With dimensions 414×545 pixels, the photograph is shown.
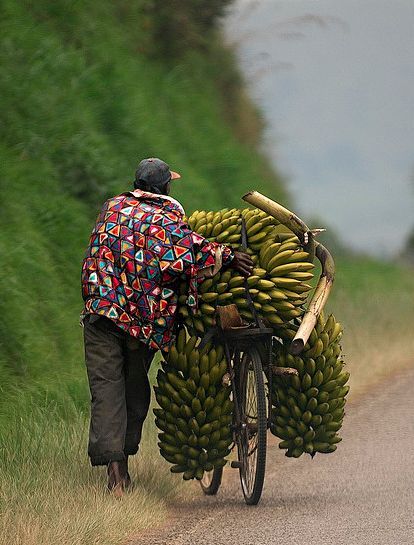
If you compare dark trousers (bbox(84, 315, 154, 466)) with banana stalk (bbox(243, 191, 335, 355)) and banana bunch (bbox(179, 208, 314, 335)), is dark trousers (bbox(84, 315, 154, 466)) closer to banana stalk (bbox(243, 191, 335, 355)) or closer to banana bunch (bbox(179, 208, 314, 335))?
banana bunch (bbox(179, 208, 314, 335))

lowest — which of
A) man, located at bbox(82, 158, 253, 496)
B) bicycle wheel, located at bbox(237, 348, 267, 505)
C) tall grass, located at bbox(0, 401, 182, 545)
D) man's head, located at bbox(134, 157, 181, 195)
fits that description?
tall grass, located at bbox(0, 401, 182, 545)

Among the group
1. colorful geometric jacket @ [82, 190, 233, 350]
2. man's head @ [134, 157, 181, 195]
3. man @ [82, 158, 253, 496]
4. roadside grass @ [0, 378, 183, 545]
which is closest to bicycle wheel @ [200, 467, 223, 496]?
roadside grass @ [0, 378, 183, 545]

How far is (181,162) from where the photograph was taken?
19.9 m

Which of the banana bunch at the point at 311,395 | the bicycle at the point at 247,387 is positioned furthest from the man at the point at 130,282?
the banana bunch at the point at 311,395

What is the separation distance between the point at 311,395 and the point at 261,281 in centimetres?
84

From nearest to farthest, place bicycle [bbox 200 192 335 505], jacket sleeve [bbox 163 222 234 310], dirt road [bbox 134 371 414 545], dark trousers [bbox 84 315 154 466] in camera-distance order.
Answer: dirt road [bbox 134 371 414 545] → jacket sleeve [bbox 163 222 234 310] → bicycle [bbox 200 192 335 505] → dark trousers [bbox 84 315 154 466]

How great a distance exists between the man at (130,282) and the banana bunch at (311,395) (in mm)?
682

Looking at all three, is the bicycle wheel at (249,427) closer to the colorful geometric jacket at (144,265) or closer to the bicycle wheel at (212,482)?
the bicycle wheel at (212,482)

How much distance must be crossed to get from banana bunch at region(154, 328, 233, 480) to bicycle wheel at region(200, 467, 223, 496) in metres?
0.46

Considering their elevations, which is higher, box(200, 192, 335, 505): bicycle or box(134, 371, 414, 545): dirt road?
box(200, 192, 335, 505): bicycle

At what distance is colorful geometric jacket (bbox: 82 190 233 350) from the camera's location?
8.49 meters

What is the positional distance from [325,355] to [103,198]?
710 cm

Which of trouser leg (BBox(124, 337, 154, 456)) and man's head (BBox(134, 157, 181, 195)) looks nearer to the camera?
man's head (BBox(134, 157, 181, 195))

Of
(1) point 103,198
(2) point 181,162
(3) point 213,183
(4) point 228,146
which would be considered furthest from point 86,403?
(4) point 228,146
